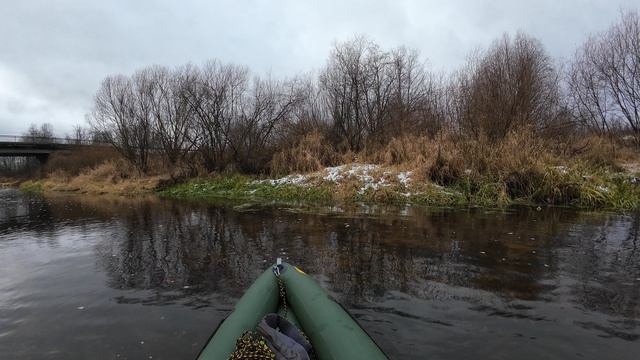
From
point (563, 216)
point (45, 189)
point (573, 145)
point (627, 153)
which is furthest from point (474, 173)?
point (45, 189)

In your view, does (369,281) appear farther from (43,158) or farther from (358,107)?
(43,158)

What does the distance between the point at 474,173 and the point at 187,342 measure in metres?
13.8

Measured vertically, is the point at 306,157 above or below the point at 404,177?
above

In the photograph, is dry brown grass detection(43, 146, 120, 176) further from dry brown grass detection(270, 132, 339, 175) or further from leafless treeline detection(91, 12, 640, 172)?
dry brown grass detection(270, 132, 339, 175)

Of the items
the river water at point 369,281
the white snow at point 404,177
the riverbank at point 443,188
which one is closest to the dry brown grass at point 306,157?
the riverbank at point 443,188

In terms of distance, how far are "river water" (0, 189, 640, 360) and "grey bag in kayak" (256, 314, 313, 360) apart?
1.22 m

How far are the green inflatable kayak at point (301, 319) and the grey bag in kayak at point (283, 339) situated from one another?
0.17 metres

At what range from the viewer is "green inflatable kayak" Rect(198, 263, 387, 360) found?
350cm

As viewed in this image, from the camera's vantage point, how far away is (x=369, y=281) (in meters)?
6.88

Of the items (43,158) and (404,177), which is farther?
(43,158)

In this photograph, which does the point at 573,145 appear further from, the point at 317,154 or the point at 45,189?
the point at 45,189

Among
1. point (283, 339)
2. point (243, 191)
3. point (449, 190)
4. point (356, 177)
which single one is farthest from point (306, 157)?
point (283, 339)

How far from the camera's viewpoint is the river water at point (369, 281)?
15.9 ft

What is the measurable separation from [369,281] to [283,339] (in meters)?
3.46
